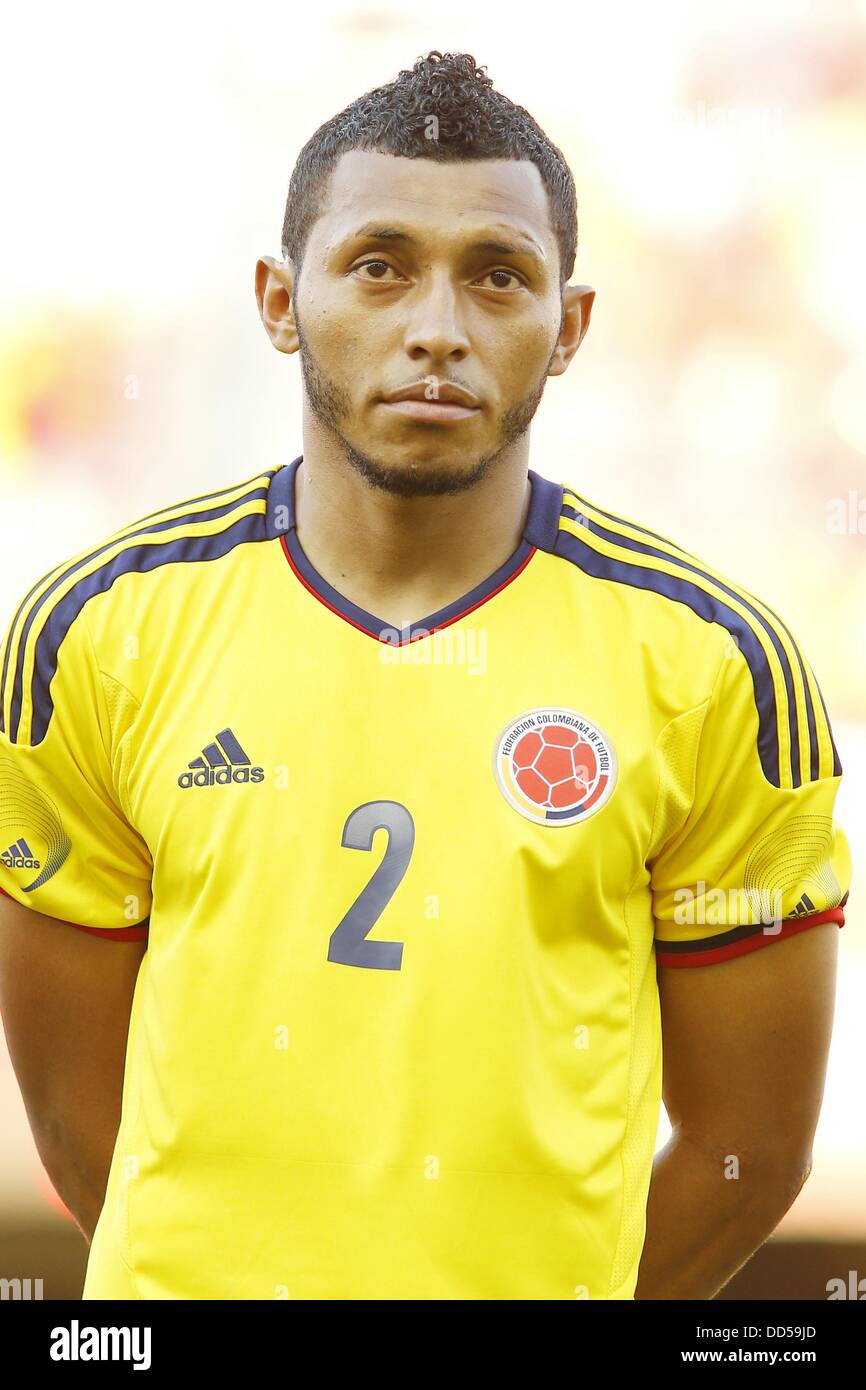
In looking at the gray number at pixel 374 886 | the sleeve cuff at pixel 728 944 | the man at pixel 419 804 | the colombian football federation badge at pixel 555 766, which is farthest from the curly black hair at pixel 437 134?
the sleeve cuff at pixel 728 944

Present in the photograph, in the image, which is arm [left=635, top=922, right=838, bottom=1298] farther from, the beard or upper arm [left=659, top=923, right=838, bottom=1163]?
the beard

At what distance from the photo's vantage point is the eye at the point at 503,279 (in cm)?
142

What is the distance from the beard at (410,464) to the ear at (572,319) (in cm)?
8

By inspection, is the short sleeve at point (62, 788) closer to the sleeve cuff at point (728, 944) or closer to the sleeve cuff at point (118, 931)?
the sleeve cuff at point (118, 931)

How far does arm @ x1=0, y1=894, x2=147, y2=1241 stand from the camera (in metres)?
1.61

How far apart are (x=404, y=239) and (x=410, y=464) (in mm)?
209

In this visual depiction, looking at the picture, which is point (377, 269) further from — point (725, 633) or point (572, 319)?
point (725, 633)

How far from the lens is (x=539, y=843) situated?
138 cm

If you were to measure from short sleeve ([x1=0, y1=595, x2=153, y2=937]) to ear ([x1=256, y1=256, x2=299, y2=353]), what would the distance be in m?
0.35

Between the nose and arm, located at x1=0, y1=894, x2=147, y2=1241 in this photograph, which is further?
arm, located at x1=0, y1=894, x2=147, y2=1241

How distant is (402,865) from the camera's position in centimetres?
139

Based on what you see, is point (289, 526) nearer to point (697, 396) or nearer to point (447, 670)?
point (447, 670)

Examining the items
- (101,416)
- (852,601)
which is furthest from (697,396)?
(101,416)

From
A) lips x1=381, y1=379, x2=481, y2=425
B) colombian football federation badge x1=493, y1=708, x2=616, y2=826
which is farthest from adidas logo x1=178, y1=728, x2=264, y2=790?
lips x1=381, y1=379, x2=481, y2=425
